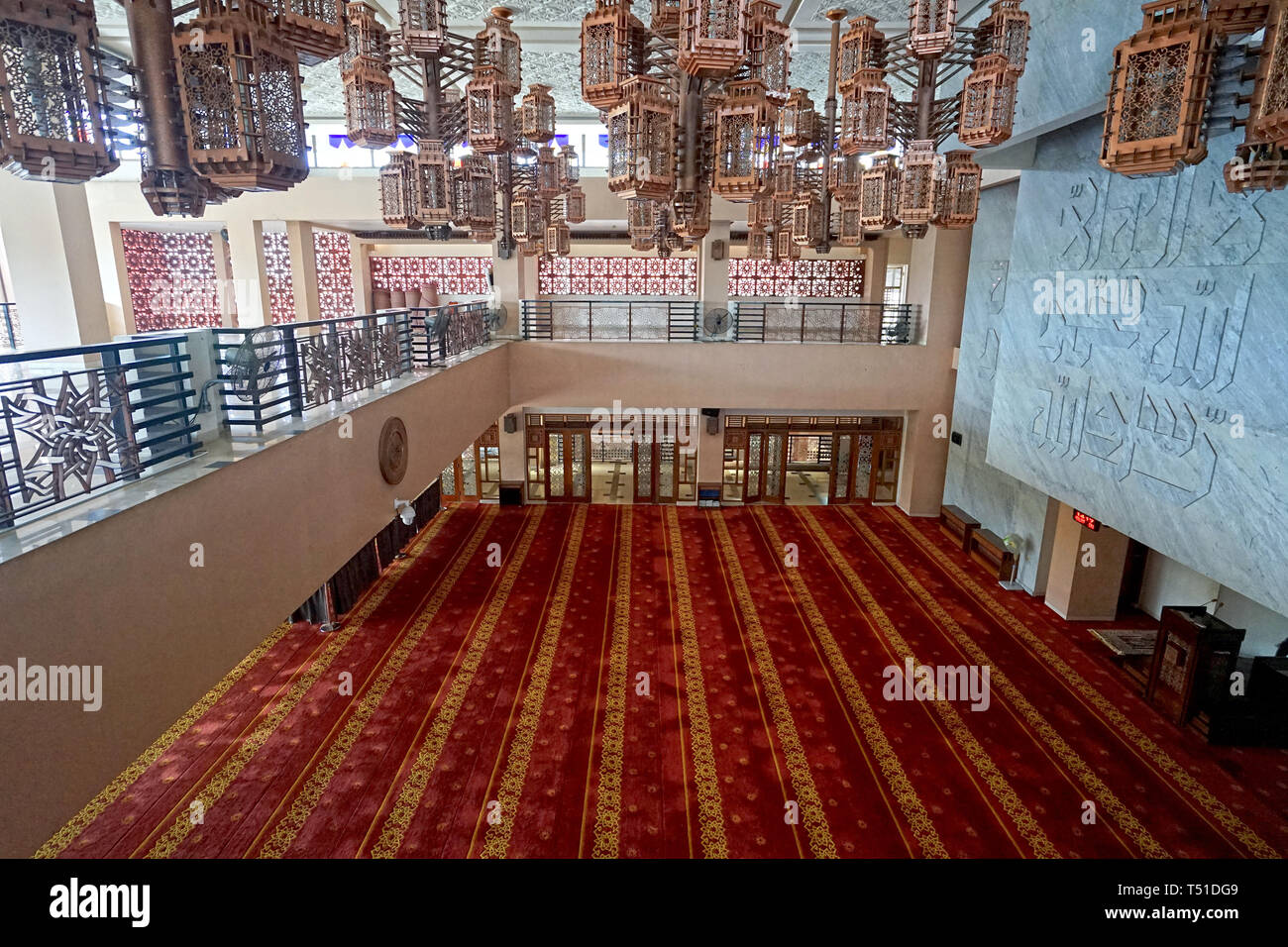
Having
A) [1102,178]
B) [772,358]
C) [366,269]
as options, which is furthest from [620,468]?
[1102,178]

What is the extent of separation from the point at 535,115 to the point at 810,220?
233 centimetres

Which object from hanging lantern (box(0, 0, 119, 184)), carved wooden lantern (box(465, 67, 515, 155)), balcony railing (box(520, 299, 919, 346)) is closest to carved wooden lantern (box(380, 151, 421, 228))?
carved wooden lantern (box(465, 67, 515, 155))

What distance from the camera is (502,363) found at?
10609mm

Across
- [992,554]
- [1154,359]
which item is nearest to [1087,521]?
[992,554]

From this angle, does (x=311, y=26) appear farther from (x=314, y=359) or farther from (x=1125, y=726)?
(x=1125, y=726)

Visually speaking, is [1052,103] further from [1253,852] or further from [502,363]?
[502,363]

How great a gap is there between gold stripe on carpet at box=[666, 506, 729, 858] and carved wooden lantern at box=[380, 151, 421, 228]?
4856mm

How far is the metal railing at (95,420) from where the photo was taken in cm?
265

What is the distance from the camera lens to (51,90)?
6.62 feet

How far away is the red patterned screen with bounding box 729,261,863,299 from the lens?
1438 cm

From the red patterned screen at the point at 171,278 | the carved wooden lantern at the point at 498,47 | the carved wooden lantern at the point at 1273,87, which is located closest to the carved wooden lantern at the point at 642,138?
the carved wooden lantern at the point at 498,47

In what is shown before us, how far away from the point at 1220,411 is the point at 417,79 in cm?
624

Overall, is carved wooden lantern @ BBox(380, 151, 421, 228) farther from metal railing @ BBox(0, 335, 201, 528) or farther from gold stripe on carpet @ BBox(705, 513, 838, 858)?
gold stripe on carpet @ BBox(705, 513, 838, 858)

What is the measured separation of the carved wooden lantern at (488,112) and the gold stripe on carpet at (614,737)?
15.8 feet
